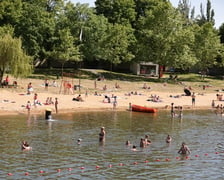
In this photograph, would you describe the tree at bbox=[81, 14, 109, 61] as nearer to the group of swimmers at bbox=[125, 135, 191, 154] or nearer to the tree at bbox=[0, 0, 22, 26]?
the tree at bbox=[0, 0, 22, 26]

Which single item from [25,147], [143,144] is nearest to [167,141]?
[143,144]

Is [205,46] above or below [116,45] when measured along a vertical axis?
above

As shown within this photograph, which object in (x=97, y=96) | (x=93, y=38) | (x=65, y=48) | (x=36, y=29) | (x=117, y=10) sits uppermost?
(x=117, y=10)

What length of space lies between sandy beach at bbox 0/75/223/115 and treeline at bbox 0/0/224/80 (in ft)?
26.0

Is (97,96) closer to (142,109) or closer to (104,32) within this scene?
(142,109)

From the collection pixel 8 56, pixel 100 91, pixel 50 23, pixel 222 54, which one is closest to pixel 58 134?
pixel 8 56

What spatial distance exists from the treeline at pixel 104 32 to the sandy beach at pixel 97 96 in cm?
793

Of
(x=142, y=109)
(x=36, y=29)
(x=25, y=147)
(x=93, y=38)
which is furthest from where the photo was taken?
(x=93, y=38)

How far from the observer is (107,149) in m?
37.3

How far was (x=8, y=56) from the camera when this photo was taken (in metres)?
64.9

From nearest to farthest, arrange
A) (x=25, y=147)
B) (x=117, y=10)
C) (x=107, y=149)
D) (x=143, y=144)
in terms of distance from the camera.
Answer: (x=25, y=147) < (x=107, y=149) < (x=143, y=144) < (x=117, y=10)

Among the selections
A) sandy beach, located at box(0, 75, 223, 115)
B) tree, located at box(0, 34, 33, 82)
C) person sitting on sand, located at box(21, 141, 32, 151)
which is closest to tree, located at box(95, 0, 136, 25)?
sandy beach, located at box(0, 75, 223, 115)

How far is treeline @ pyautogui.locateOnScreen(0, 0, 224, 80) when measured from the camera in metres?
84.8

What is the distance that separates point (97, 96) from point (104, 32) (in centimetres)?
2628
